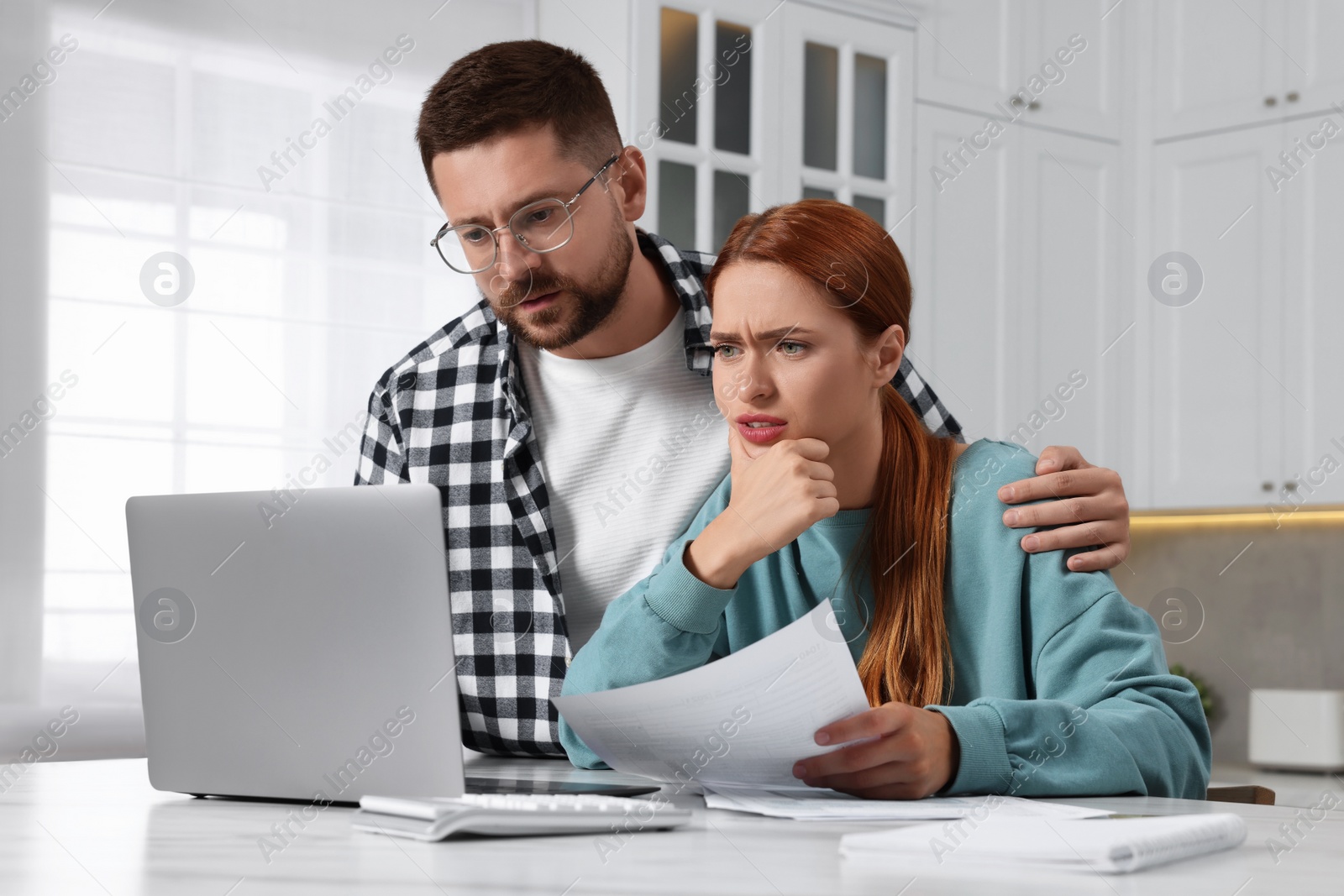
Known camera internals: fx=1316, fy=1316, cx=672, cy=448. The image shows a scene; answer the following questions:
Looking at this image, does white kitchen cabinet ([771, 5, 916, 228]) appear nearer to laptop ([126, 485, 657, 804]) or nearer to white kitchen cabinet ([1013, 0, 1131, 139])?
white kitchen cabinet ([1013, 0, 1131, 139])

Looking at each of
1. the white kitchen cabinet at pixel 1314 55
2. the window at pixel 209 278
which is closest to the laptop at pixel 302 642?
the window at pixel 209 278

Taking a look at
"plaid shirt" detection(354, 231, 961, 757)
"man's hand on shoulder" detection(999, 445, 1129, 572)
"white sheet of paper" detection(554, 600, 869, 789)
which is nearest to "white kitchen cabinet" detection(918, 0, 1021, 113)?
"plaid shirt" detection(354, 231, 961, 757)

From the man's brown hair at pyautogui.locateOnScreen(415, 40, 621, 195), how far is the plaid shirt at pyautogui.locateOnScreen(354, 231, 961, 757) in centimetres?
22

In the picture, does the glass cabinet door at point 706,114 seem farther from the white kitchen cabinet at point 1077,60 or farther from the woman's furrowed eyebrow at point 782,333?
the woman's furrowed eyebrow at point 782,333

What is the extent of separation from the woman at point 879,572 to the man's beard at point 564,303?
0.23 m

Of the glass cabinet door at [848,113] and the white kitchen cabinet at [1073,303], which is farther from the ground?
the glass cabinet door at [848,113]

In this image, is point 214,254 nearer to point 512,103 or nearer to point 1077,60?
point 512,103

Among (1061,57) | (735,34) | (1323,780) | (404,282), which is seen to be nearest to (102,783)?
(404,282)

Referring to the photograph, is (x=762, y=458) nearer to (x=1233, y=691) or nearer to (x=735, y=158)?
(x=735, y=158)

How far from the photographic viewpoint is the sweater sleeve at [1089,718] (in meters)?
0.99

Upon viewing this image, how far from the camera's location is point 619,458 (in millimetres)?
1581

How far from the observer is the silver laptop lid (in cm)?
89

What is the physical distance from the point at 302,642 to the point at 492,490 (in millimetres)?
685

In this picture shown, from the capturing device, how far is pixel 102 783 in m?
1.14
